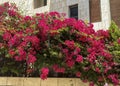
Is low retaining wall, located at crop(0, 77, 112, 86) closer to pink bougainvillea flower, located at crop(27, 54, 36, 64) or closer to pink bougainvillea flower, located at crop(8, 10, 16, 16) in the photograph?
pink bougainvillea flower, located at crop(27, 54, 36, 64)

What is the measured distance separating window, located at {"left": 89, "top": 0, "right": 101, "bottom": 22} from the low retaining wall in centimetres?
1068

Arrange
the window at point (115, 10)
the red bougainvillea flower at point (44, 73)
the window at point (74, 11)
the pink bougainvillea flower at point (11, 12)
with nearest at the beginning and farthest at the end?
the red bougainvillea flower at point (44, 73)
the pink bougainvillea flower at point (11, 12)
the window at point (115, 10)
the window at point (74, 11)

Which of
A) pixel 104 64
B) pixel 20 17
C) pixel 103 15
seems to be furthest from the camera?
pixel 103 15

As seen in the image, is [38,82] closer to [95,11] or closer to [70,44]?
[70,44]

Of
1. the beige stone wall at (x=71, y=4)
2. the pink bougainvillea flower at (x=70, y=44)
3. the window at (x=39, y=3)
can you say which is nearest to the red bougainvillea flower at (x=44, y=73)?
the pink bougainvillea flower at (x=70, y=44)

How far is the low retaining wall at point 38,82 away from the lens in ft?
23.2

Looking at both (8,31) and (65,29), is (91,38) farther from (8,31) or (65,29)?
(8,31)

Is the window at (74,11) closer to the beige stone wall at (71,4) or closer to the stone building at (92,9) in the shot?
the stone building at (92,9)

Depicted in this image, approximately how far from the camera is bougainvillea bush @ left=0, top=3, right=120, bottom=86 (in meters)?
6.95

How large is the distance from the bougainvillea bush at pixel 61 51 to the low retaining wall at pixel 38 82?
0.61 feet

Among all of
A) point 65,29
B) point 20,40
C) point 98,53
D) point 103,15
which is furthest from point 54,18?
point 103,15

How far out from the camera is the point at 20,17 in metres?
8.87

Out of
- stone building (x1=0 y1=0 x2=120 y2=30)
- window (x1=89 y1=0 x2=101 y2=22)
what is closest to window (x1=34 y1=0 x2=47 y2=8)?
stone building (x1=0 y1=0 x2=120 y2=30)

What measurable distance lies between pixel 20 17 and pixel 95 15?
9.45 meters
